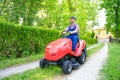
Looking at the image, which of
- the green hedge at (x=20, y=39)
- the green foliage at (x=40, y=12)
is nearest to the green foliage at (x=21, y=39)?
the green hedge at (x=20, y=39)

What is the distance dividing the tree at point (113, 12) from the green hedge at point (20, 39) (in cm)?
2407

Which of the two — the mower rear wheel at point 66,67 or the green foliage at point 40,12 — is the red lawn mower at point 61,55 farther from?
the green foliage at point 40,12

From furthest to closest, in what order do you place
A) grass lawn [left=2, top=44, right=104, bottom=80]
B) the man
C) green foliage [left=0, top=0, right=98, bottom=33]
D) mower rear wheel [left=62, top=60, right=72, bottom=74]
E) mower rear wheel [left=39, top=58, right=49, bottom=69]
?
green foliage [left=0, top=0, right=98, bottom=33], the man, mower rear wheel [left=39, top=58, right=49, bottom=69], mower rear wheel [left=62, top=60, right=72, bottom=74], grass lawn [left=2, top=44, right=104, bottom=80]

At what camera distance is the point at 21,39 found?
11805 mm

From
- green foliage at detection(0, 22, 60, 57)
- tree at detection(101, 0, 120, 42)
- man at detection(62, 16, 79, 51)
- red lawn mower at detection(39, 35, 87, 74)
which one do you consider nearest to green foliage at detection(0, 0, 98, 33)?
green foliage at detection(0, 22, 60, 57)

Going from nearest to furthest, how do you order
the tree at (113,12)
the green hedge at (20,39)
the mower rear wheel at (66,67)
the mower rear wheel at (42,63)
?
1. the mower rear wheel at (66,67)
2. the mower rear wheel at (42,63)
3. the green hedge at (20,39)
4. the tree at (113,12)

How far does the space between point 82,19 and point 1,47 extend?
28292 mm

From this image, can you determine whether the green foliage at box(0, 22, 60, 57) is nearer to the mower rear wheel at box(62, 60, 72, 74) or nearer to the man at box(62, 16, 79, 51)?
the man at box(62, 16, 79, 51)

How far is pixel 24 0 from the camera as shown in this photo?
18.2 meters

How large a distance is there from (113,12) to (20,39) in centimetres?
2867

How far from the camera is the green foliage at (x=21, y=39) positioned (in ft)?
34.4

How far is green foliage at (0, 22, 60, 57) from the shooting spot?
10.5 m

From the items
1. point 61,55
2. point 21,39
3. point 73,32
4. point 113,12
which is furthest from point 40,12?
point 61,55

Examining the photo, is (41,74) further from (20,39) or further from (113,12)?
(113,12)
